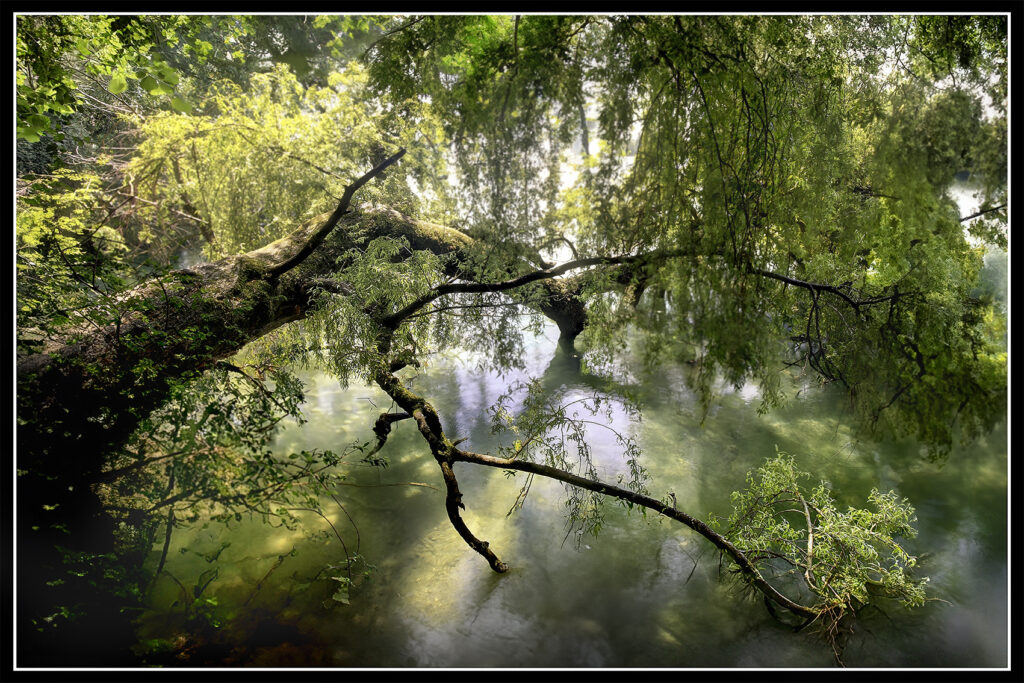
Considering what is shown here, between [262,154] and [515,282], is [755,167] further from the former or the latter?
[262,154]

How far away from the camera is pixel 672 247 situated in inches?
84.0

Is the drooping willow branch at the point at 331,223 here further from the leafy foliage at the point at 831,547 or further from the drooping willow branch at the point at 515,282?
the leafy foliage at the point at 831,547

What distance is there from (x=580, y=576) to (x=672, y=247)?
7.17 ft

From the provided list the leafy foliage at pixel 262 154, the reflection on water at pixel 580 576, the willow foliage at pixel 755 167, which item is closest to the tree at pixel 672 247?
the willow foliage at pixel 755 167

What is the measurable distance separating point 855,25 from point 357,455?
4.49 meters

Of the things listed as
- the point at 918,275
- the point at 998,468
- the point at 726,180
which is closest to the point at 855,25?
the point at 726,180

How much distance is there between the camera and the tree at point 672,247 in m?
2.05

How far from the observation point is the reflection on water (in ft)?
8.52

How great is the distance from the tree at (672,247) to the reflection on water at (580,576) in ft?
0.96

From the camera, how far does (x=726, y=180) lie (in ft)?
6.65

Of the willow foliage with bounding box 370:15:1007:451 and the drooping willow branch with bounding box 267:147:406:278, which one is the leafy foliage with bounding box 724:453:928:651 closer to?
the willow foliage with bounding box 370:15:1007:451

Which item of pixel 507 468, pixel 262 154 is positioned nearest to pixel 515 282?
pixel 507 468

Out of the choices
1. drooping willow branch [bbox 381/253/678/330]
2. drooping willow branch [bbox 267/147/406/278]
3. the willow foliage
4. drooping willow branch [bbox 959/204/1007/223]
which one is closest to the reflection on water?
the willow foliage

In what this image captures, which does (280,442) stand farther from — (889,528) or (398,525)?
(889,528)
